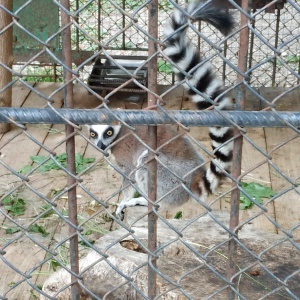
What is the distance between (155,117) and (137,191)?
24.7 inches

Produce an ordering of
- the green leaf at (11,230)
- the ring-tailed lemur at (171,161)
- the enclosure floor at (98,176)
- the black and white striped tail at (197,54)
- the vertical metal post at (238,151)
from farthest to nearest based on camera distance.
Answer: the green leaf at (11,230)
the enclosure floor at (98,176)
the ring-tailed lemur at (171,161)
the black and white striped tail at (197,54)
the vertical metal post at (238,151)

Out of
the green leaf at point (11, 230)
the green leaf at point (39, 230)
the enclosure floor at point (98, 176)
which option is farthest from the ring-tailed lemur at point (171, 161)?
the green leaf at point (11, 230)

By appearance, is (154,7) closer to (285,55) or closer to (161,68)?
(161,68)

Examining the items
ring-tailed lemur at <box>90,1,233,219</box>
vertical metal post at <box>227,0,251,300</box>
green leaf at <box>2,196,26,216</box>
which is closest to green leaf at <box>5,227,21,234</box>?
green leaf at <box>2,196,26,216</box>

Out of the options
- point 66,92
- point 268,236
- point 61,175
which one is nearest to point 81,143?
point 61,175

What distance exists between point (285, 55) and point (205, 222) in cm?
492

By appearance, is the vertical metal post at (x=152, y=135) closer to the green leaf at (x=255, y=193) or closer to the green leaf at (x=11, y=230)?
the green leaf at (x=11, y=230)

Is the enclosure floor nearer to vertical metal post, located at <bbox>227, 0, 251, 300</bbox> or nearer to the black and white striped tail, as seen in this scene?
the black and white striped tail

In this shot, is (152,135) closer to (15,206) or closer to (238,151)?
(238,151)

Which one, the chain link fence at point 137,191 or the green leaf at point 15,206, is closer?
the chain link fence at point 137,191

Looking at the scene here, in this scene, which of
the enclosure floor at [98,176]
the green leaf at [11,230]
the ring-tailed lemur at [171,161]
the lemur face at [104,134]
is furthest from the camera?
the lemur face at [104,134]

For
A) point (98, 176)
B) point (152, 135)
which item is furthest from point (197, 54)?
point (98, 176)

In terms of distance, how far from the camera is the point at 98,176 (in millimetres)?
4645

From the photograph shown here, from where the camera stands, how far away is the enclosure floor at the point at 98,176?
11.6 ft
